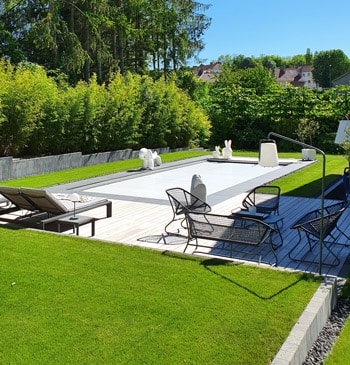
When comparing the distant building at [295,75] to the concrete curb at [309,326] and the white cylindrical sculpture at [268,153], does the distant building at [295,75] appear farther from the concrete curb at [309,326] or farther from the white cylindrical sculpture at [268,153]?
the concrete curb at [309,326]

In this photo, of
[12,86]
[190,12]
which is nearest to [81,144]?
[12,86]

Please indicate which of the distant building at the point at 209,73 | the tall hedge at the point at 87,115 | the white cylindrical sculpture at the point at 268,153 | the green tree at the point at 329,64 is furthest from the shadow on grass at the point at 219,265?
the green tree at the point at 329,64

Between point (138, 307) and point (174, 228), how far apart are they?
341 cm

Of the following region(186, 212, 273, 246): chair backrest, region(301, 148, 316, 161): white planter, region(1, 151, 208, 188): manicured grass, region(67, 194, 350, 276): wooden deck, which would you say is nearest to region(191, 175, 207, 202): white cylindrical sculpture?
region(67, 194, 350, 276): wooden deck

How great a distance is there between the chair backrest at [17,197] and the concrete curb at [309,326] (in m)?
4.95

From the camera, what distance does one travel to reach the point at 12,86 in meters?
13.6

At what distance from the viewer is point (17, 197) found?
24.6 ft

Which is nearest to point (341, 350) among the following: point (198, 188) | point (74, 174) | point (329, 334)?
point (329, 334)

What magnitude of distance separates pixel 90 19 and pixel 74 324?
914 inches

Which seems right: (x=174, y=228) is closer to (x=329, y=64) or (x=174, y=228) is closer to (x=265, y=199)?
(x=265, y=199)

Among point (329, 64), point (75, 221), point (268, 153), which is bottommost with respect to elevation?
point (75, 221)

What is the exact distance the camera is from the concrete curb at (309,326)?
3486 millimetres

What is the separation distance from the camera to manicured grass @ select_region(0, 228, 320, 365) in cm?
351

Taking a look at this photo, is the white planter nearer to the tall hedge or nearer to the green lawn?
the tall hedge
